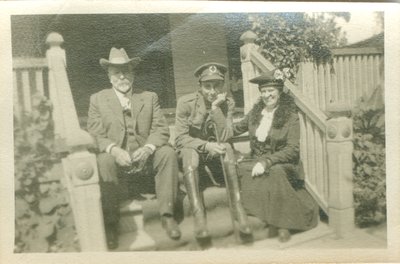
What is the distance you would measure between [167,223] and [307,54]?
3.56 feet

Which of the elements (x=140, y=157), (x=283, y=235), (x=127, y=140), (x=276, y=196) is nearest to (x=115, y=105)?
(x=127, y=140)

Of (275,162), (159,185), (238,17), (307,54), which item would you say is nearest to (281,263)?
(275,162)

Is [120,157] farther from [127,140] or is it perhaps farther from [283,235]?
[283,235]

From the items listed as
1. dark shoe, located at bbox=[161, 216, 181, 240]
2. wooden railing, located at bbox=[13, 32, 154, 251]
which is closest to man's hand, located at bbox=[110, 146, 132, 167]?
wooden railing, located at bbox=[13, 32, 154, 251]

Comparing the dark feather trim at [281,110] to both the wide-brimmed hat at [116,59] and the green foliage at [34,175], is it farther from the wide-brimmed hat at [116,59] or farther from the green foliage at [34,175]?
the green foliage at [34,175]

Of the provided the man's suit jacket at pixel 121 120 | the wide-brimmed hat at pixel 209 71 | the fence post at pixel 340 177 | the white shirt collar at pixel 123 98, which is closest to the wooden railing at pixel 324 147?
the fence post at pixel 340 177

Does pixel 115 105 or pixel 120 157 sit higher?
pixel 115 105

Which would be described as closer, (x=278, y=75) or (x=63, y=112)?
(x=63, y=112)

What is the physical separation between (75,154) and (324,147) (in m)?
1.22

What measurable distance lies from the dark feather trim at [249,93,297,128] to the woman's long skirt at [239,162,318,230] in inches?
8.5

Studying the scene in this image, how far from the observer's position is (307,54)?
7.80 feet

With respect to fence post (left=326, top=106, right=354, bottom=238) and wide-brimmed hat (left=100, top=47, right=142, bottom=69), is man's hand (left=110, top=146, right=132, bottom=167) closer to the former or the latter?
wide-brimmed hat (left=100, top=47, right=142, bottom=69)

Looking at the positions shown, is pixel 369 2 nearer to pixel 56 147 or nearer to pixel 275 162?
pixel 275 162

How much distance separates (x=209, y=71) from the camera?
235 centimetres
